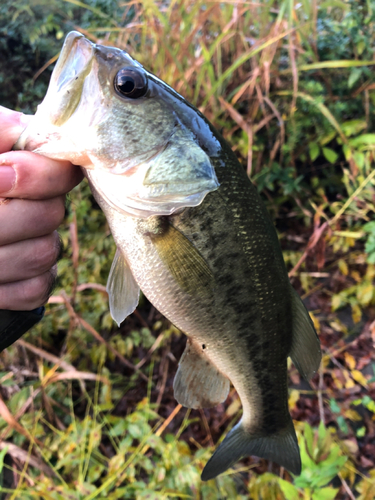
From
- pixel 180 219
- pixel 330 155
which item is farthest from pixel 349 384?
pixel 180 219

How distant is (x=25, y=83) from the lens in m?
2.48

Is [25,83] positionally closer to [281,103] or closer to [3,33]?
[3,33]

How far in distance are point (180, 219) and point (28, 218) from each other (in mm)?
317

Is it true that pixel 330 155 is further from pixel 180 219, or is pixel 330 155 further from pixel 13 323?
pixel 13 323

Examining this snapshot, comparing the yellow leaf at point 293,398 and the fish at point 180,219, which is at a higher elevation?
the fish at point 180,219

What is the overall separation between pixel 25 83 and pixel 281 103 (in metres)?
2.00

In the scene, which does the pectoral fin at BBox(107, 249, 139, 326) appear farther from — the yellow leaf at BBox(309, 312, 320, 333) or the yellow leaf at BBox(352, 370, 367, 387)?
the yellow leaf at BBox(352, 370, 367, 387)

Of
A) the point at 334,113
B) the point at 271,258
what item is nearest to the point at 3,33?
the point at 334,113

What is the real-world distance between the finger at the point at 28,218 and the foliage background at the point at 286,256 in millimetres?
714

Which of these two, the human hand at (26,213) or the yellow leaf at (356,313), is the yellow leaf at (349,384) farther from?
the human hand at (26,213)

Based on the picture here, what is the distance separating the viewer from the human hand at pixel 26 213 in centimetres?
60

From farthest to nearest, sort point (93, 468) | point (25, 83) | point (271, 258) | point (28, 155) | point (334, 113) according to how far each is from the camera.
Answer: point (25, 83) < point (334, 113) < point (93, 468) < point (271, 258) < point (28, 155)

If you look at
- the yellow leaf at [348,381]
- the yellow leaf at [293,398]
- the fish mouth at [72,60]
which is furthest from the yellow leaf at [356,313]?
the fish mouth at [72,60]

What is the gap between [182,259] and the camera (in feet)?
2.37
